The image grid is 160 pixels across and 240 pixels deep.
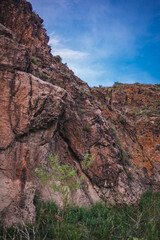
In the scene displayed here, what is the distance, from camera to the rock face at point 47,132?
411 cm

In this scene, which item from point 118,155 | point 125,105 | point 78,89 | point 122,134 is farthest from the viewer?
point 125,105

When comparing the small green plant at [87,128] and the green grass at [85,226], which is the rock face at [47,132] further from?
the green grass at [85,226]

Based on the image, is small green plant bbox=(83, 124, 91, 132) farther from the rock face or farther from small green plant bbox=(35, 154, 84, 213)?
small green plant bbox=(35, 154, 84, 213)

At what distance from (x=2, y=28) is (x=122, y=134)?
9168mm

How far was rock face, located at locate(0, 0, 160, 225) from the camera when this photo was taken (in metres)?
4.11

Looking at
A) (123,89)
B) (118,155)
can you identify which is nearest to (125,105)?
(123,89)

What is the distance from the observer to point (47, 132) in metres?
5.03

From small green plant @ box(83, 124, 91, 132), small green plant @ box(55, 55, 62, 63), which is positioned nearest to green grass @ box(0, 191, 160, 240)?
small green plant @ box(83, 124, 91, 132)

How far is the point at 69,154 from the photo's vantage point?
6.66m

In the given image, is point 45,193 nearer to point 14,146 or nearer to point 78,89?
point 14,146

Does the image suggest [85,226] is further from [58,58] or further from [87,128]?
[58,58]

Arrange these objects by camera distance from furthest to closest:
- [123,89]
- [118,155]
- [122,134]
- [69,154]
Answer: [123,89], [122,134], [118,155], [69,154]

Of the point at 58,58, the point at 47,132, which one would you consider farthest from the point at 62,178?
the point at 58,58

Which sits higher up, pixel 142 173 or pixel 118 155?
pixel 118 155
